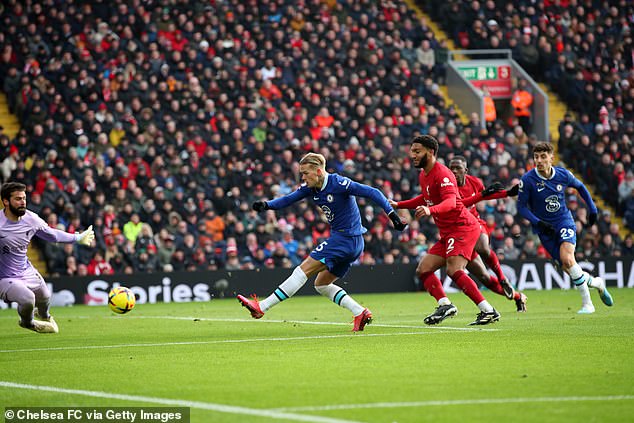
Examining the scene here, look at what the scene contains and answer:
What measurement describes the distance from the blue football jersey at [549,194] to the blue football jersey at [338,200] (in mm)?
3020

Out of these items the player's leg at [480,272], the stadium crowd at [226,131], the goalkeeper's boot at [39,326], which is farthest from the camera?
the stadium crowd at [226,131]

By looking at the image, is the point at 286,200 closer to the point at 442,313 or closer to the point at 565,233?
the point at 442,313

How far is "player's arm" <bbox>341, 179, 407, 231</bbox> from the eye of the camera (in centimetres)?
1269

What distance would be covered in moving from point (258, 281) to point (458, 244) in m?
10.5

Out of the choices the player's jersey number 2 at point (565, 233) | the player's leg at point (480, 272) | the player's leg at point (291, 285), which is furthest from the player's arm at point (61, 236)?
the player's jersey number 2 at point (565, 233)

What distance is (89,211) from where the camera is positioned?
24.0 meters

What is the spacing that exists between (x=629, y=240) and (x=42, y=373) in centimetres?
2023

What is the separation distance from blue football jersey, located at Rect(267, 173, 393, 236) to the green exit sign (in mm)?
20073

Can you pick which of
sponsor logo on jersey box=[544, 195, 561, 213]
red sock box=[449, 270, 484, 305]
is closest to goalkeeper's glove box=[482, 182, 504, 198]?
red sock box=[449, 270, 484, 305]

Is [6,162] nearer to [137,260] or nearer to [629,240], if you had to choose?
[137,260]

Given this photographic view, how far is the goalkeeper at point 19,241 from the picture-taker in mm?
13773

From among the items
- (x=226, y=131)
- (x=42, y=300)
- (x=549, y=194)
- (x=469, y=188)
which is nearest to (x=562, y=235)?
(x=549, y=194)

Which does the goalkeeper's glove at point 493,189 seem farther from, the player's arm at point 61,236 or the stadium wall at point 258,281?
the stadium wall at point 258,281

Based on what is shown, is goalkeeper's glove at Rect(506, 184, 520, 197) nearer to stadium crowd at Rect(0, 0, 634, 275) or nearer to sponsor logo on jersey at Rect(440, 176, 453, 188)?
sponsor logo on jersey at Rect(440, 176, 453, 188)
